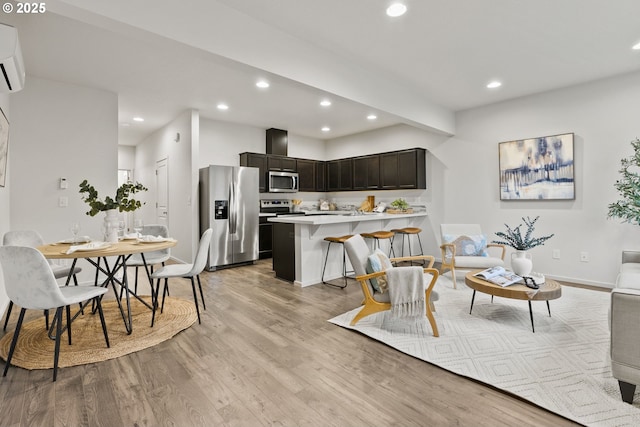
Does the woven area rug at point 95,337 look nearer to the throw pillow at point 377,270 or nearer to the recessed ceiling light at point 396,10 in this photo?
the throw pillow at point 377,270

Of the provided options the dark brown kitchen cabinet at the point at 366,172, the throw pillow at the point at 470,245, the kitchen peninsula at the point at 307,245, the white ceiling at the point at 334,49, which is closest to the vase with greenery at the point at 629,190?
the white ceiling at the point at 334,49

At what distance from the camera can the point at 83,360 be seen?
2262 millimetres

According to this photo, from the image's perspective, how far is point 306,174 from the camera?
23.8 ft

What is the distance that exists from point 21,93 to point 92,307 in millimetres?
2841

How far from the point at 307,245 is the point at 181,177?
3.07m

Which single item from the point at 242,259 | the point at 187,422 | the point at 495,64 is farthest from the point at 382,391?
the point at 242,259

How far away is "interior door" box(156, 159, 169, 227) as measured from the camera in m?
6.52

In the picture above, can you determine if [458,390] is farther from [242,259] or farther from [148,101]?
[148,101]

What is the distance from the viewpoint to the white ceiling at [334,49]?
8.09 feet

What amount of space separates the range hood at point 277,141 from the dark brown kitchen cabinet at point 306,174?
0.44 meters

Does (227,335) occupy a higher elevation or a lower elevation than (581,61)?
lower

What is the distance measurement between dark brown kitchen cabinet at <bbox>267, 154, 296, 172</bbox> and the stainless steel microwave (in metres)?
0.11

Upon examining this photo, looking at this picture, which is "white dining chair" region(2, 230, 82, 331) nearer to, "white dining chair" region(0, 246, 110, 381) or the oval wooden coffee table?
"white dining chair" region(0, 246, 110, 381)

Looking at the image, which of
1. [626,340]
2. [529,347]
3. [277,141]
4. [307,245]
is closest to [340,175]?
[277,141]
